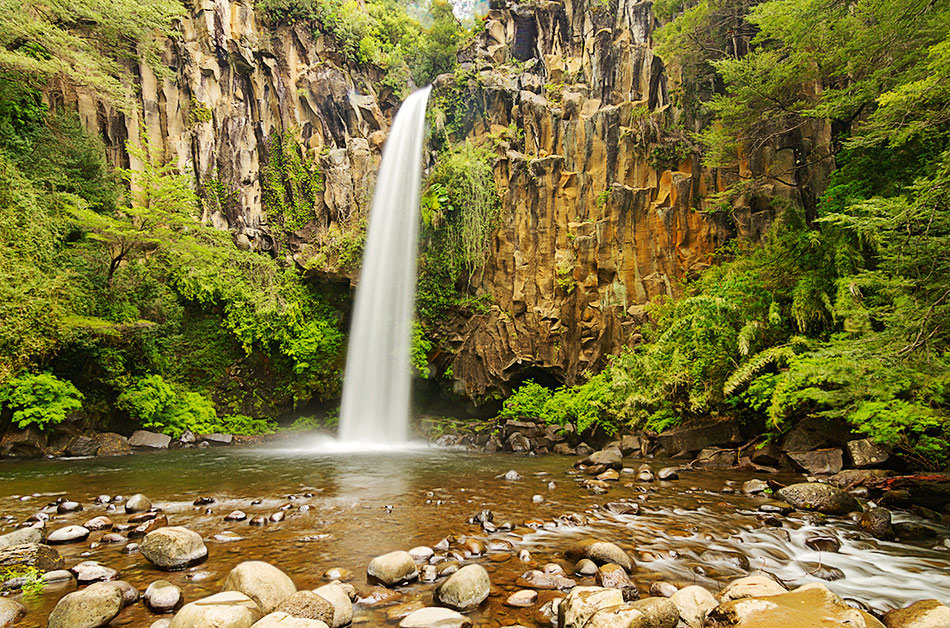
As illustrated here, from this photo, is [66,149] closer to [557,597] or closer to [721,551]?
[557,597]

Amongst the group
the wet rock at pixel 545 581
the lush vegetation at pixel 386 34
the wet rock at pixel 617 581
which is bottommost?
the wet rock at pixel 545 581

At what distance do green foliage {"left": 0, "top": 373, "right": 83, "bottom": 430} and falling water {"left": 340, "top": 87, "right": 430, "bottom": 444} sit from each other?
8326 millimetres

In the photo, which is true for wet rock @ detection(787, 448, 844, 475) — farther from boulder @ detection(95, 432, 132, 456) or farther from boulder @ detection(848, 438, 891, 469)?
boulder @ detection(95, 432, 132, 456)

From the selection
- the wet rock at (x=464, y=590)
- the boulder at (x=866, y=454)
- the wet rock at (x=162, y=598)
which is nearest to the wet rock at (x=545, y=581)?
the wet rock at (x=464, y=590)

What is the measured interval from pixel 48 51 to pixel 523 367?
1912 cm

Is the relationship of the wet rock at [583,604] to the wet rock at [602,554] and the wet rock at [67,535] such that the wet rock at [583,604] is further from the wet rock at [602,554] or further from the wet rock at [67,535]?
the wet rock at [67,535]

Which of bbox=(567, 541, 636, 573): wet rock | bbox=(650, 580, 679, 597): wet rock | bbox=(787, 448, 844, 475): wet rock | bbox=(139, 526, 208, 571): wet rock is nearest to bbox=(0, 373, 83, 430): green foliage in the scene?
bbox=(139, 526, 208, 571): wet rock

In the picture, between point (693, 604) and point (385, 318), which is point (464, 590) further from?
point (385, 318)

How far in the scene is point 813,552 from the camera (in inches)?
185

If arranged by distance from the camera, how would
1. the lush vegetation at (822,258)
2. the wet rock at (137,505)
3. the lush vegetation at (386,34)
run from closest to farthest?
1. the lush vegetation at (822,258)
2. the wet rock at (137,505)
3. the lush vegetation at (386,34)

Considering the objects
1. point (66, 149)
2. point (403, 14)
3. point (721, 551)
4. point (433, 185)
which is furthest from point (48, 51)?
point (721, 551)

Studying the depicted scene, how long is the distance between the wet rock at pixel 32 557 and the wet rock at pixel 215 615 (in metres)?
2.19

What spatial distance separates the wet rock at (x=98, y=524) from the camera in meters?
5.12

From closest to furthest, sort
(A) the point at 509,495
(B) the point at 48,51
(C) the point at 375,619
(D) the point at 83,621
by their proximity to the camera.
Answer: (D) the point at 83,621 → (C) the point at 375,619 → (A) the point at 509,495 → (B) the point at 48,51
